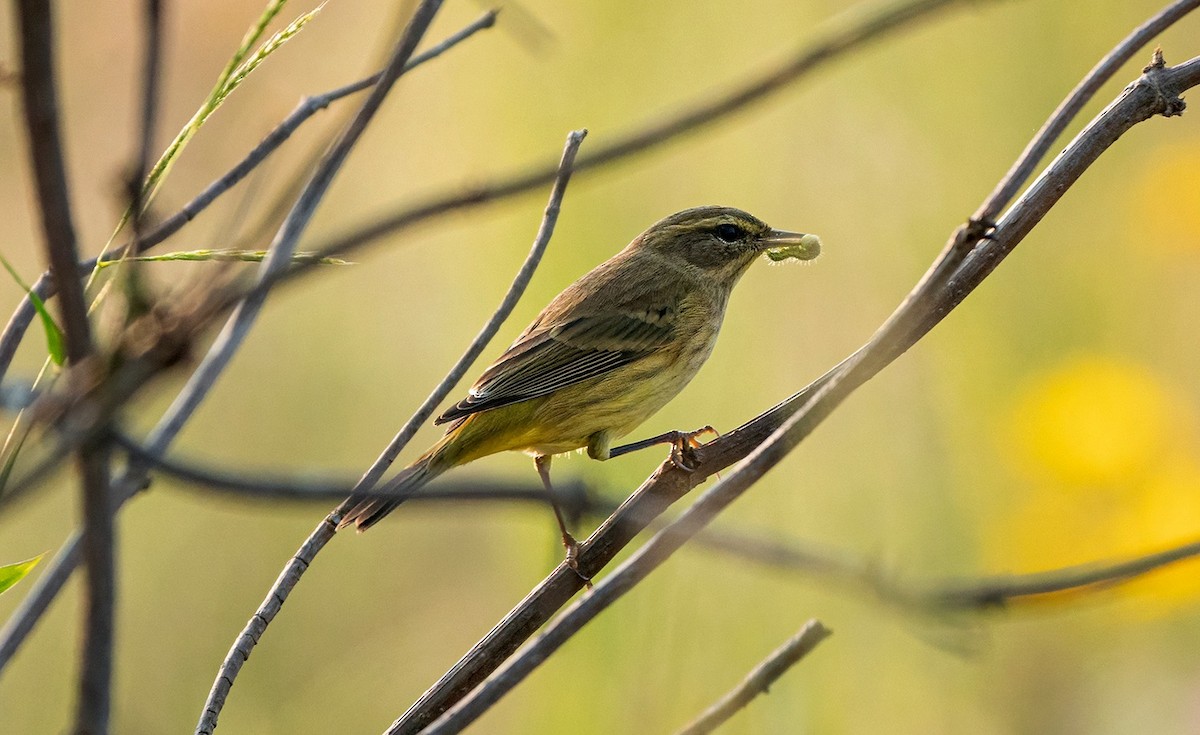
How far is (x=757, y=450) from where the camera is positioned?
2.82 ft

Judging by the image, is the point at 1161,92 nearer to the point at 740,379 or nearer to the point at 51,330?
the point at 51,330

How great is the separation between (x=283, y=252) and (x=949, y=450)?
3.46m

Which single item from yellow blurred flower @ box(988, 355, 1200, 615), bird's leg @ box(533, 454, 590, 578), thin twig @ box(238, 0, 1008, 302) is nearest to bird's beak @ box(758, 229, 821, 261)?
bird's leg @ box(533, 454, 590, 578)

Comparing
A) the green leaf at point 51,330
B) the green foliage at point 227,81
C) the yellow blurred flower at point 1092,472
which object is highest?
the green foliage at point 227,81

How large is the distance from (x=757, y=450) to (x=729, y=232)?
3027mm

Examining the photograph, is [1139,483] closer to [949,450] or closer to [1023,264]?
[949,450]

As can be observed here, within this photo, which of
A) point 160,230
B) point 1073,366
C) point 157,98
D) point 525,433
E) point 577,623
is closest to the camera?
point 157,98

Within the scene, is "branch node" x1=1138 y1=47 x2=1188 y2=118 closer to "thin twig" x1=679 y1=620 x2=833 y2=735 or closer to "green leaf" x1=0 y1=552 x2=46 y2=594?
"thin twig" x1=679 y1=620 x2=833 y2=735

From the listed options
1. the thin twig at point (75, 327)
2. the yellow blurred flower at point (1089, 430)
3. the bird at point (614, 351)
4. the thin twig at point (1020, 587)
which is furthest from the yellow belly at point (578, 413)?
the thin twig at point (75, 327)

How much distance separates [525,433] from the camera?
10.5 feet

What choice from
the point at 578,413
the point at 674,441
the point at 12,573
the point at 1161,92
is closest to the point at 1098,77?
the point at 1161,92

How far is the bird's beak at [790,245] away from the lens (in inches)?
125

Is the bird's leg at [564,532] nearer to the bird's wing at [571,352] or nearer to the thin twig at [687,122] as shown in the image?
the bird's wing at [571,352]

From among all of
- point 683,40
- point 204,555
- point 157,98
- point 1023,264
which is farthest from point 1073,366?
point 157,98
